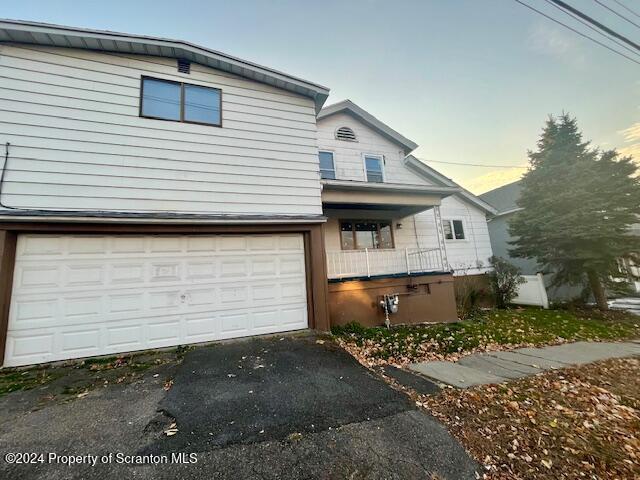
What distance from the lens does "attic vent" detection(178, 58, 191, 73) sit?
6.26 m

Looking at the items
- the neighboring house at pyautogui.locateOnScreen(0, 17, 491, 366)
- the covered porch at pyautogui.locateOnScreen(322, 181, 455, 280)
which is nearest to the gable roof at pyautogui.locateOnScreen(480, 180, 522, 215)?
the covered porch at pyautogui.locateOnScreen(322, 181, 455, 280)

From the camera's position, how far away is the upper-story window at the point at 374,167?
10781mm

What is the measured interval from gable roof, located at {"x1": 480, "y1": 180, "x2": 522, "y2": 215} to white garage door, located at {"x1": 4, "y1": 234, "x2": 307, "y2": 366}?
1555cm

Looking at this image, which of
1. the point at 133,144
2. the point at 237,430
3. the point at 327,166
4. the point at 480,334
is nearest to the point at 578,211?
the point at 480,334

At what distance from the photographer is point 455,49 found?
8914mm

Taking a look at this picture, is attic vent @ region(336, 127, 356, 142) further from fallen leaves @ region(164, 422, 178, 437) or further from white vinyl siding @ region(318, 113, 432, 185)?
fallen leaves @ region(164, 422, 178, 437)

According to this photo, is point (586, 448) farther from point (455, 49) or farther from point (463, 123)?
point (463, 123)

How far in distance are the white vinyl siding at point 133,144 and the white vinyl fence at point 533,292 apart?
10.4m

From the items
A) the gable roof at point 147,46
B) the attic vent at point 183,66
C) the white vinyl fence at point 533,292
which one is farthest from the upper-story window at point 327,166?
the white vinyl fence at point 533,292

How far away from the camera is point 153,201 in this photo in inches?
212

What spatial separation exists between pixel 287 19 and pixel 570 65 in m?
9.48

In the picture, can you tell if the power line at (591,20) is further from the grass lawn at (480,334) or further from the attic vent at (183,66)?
the attic vent at (183,66)

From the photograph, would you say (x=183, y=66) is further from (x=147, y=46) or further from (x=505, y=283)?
(x=505, y=283)

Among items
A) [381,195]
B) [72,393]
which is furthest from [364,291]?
[72,393]
